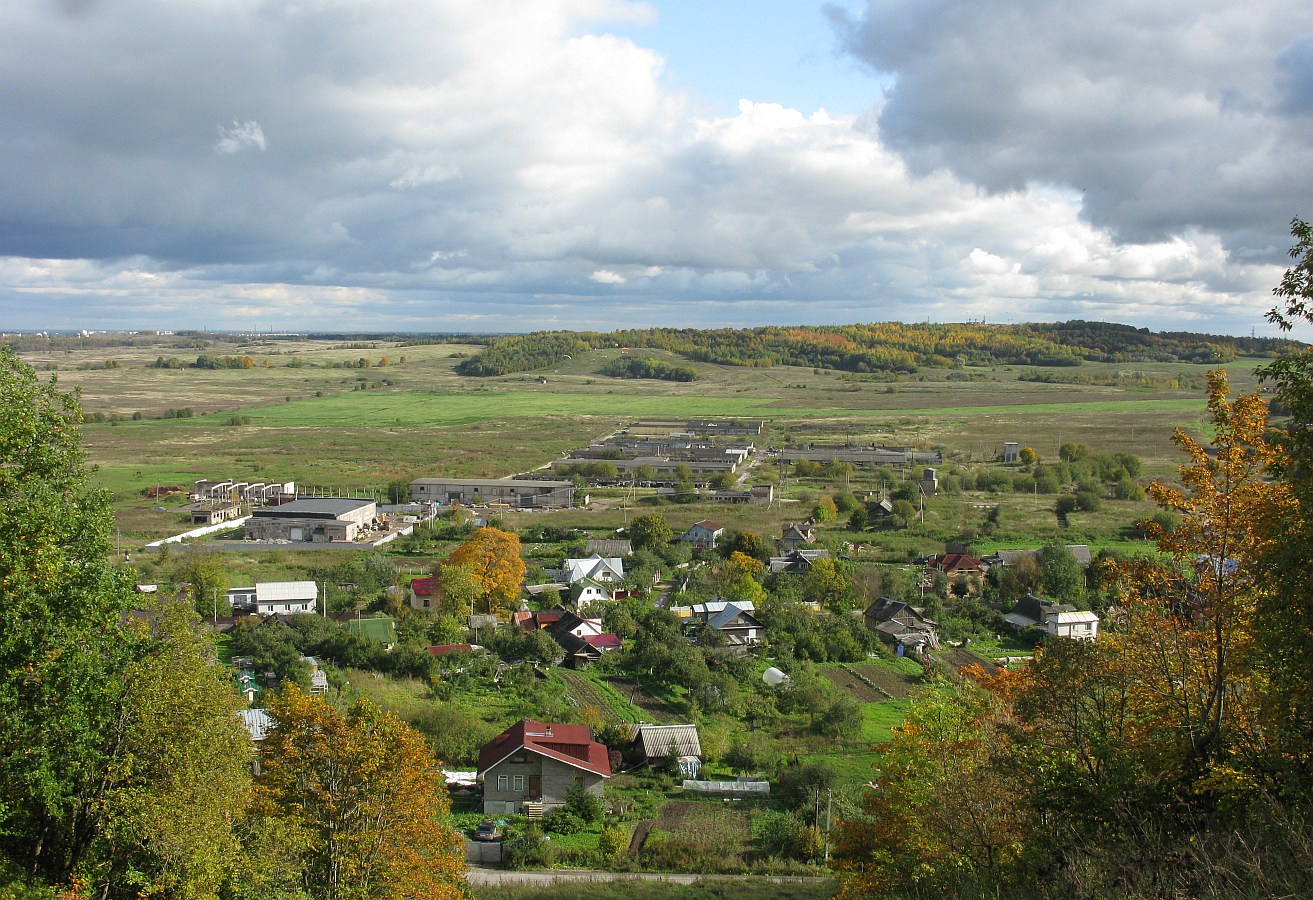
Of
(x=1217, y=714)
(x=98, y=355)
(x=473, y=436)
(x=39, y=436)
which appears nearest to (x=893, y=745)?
(x=1217, y=714)

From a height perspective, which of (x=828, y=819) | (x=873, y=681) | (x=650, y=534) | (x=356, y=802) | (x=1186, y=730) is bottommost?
(x=873, y=681)

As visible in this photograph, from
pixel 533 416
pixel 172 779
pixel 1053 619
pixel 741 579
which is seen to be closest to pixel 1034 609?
pixel 1053 619

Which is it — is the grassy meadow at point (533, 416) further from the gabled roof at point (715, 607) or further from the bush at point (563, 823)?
the bush at point (563, 823)

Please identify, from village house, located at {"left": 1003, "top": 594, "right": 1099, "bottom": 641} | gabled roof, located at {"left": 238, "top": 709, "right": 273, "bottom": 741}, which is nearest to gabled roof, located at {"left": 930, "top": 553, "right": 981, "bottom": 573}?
village house, located at {"left": 1003, "top": 594, "right": 1099, "bottom": 641}

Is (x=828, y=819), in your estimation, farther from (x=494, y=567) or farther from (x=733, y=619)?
(x=494, y=567)

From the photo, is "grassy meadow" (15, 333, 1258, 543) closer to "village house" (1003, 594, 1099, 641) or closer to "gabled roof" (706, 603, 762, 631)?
"village house" (1003, 594, 1099, 641)

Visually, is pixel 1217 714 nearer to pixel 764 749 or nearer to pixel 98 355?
pixel 764 749

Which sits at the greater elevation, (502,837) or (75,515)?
(75,515)

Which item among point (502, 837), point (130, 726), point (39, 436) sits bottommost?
point (502, 837)
